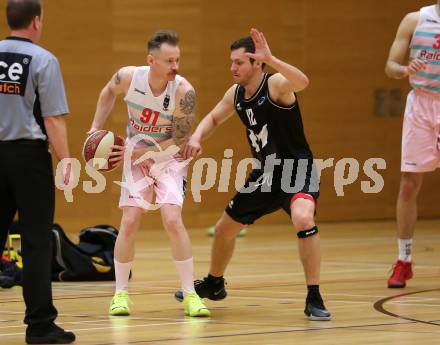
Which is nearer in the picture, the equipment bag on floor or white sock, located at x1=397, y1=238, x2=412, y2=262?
white sock, located at x1=397, y1=238, x2=412, y2=262

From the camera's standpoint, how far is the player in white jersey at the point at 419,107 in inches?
351

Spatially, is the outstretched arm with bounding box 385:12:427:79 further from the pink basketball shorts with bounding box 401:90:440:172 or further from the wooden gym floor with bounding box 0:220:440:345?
the wooden gym floor with bounding box 0:220:440:345

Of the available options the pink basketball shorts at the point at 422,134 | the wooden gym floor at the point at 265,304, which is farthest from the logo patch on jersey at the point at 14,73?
the pink basketball shorts at the point at 422,134

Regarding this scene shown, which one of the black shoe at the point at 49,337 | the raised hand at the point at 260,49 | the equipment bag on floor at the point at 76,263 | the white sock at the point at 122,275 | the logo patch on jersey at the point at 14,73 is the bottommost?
the equipment bag on floor at the point at 76,263

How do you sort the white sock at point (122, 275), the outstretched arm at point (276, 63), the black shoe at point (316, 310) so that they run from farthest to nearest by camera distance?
1. the white sock at point (122, 275)
2. the black shoe at point (316, 310)
3. the outstretched arm at point (276, 63)

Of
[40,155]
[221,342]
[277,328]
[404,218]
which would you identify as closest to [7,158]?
[40,155]

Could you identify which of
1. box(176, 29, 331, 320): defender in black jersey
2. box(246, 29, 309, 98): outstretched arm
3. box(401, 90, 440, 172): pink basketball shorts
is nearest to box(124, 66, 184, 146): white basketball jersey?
box(176, 29, 331, 320): defender in black jersey

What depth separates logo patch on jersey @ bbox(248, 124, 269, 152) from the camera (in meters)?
7.37

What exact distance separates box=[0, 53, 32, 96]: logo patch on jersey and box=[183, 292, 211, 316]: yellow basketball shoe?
81.0 inches

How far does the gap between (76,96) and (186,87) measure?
693 cm

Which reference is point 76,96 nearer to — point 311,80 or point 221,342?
point 311,80

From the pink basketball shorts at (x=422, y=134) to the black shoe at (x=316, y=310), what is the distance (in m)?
2.26

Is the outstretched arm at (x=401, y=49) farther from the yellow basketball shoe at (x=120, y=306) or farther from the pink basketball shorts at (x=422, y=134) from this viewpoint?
the yellow basketball shoe at (x=120, y=306)

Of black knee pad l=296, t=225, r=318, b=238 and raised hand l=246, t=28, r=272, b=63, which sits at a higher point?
raised hand l=246, t=28, r=272, b=63
